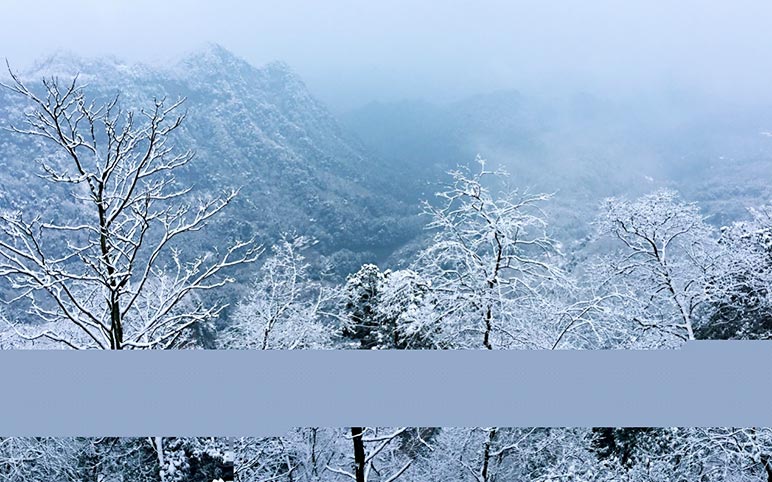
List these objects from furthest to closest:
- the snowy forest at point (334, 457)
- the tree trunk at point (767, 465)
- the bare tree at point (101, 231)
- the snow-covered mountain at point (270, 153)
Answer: the snow-covered mountain at point (270, 153), the bare tree at point (101, 231), the tree trunk at point (767, 465), the snowy forest at point (334, 457)

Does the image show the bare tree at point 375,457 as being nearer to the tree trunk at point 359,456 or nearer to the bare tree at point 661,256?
the tree trunk at point 359,456

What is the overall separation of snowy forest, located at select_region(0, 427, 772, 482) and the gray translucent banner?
4.5 inches

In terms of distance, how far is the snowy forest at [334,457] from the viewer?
0.96 meters

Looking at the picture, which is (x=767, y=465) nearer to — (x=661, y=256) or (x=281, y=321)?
(x=661, y=256)

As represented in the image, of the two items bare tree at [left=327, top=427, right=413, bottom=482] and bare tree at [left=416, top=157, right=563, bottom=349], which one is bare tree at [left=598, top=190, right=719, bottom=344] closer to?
bare tree at [left=416, top=157, right=563, bottom=349]

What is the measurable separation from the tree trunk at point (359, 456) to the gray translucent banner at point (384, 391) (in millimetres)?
360

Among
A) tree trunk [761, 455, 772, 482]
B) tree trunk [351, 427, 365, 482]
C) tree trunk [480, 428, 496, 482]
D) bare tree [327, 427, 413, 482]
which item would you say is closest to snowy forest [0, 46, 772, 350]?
tree trunk [761, 455, 772, 482]

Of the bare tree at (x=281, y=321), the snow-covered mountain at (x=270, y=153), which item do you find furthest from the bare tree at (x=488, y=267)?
the snow-covered mountain at (x=270, y=153)

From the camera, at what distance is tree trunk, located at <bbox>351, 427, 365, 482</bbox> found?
38.9 inches

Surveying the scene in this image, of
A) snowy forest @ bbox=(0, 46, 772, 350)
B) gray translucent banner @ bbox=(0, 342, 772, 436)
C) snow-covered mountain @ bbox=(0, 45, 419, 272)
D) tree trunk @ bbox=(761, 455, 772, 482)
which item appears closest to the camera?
gray translucent banner @ bbox=(0, 342, 772, 436)

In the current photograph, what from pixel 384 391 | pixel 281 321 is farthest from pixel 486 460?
pixel 281 321

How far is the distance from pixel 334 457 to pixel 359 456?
24 cm

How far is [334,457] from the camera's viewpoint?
1.28 metres

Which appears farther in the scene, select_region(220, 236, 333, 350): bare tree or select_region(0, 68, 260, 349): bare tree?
select_region(220, 236, 333, 350): bare tree
